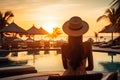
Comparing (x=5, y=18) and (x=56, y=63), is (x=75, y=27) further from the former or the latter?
(x=5, y=18)

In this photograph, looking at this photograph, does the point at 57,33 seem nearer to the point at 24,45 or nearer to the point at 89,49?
the point at 24,45

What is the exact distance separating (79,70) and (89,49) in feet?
1.24

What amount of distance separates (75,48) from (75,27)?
0.33 metres

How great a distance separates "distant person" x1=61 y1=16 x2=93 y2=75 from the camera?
4133 millimetres

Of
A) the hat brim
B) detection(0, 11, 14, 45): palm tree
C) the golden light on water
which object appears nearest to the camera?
the hat brim

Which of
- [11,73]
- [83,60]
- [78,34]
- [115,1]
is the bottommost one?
[11,73]

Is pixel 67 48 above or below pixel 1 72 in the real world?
above

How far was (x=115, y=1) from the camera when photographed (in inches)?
478

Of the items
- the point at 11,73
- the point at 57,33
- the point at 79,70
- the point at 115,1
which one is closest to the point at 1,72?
the point at 11,73

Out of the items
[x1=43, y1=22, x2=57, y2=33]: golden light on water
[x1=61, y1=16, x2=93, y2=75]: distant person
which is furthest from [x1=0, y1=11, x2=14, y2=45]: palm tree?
[x1=61, y1=16, x2=93, y2=75]: distant person

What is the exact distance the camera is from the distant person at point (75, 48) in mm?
4133

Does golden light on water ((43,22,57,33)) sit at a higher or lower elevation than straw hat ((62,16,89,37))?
higher

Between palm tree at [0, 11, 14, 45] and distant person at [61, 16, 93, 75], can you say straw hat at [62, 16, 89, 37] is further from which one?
palm tree at [0, 11, 14, 45]

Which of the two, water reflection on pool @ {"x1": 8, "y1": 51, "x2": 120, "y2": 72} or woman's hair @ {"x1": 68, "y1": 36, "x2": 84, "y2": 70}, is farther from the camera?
water reflection on pool @ {"x1": 8, "y1": 51, "x2": 120, "y2": 72}
